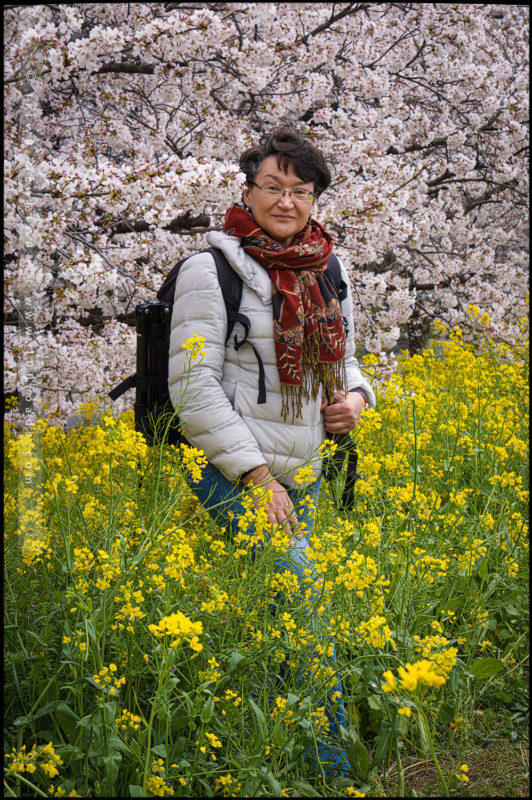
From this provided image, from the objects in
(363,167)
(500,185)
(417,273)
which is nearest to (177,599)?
(363,167)

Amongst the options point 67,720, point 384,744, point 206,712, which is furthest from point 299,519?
point 67,720

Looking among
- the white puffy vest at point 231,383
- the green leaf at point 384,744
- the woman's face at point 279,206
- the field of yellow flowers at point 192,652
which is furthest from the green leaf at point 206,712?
the woman's face at point 279,206

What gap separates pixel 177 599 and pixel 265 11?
4.05 meters

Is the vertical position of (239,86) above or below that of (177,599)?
above

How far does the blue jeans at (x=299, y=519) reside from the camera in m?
1.82

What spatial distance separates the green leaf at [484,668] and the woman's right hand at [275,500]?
2.19 ft

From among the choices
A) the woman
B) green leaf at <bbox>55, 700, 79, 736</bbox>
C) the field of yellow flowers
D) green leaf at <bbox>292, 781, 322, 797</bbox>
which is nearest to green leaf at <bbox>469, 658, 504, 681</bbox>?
the field of yellow flowers

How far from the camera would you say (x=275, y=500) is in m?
2.14

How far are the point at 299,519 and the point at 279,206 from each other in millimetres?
1041

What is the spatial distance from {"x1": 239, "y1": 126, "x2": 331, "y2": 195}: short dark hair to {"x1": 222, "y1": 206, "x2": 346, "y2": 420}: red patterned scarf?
0.17 meters

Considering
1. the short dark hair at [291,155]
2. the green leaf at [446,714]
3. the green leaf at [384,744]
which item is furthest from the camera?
the short dark hair at [291,155]

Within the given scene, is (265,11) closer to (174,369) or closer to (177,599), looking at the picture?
(174,369)

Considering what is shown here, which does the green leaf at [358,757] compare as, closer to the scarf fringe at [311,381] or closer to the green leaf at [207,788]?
the green leaf at [207,788]

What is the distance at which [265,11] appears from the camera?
453cm
